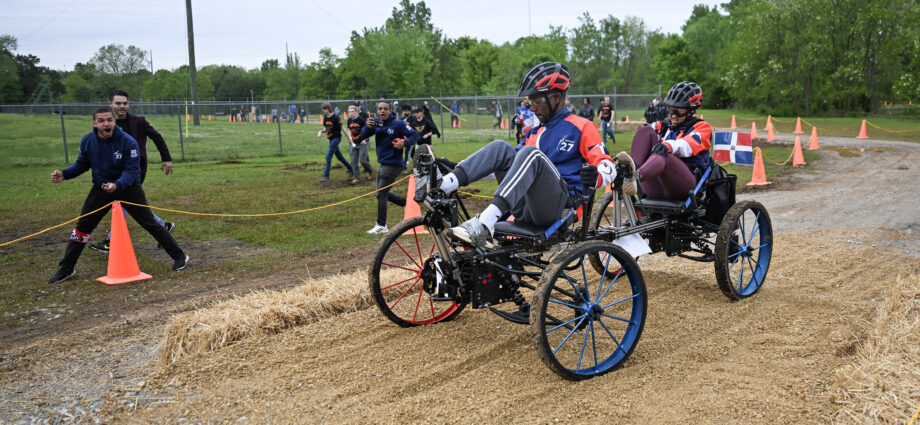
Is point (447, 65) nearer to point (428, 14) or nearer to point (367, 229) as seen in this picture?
point (428, 14)

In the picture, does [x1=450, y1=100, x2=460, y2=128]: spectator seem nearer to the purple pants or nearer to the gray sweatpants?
the purple pants

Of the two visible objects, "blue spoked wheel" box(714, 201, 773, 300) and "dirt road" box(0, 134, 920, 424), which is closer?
"dirt road" box(0, 134, 920, 424)

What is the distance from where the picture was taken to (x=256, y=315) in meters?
5.64

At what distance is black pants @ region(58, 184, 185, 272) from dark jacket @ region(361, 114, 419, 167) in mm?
3548

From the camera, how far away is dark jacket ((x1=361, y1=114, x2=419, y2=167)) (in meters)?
10.8

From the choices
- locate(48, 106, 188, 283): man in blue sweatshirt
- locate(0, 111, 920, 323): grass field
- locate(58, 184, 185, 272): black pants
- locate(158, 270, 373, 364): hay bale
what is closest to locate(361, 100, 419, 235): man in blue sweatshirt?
locate(0, 111, 920, 323): grass field

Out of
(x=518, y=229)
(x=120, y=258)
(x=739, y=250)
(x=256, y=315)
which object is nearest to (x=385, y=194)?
(x=120, y=258)

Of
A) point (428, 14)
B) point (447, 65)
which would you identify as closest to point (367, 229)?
point (447, 65)

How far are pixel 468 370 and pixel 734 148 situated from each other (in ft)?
22.7

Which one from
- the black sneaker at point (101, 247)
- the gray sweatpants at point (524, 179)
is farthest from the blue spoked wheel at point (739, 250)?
the black sneaker at point (101, 247)

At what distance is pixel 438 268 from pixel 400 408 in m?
1.01

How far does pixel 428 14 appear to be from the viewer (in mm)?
106438

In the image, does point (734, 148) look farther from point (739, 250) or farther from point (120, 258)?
point (120, 258)

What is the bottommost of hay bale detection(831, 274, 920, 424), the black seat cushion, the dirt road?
the dirt road
